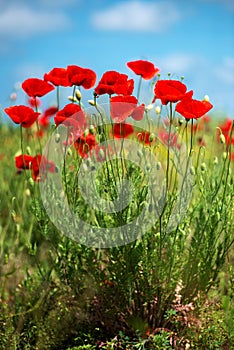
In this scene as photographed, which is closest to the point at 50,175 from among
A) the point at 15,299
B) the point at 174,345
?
the point at 15,299

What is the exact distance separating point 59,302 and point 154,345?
0.57 meters

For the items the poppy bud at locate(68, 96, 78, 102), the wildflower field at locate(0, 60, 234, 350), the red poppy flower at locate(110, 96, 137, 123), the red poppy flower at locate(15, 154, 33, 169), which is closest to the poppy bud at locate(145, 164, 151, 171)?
the wildflower field at locate(0, 60, 234, 350)

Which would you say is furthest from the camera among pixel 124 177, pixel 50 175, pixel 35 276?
pixel 35 276

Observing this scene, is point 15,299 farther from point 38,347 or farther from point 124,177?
point 124,177

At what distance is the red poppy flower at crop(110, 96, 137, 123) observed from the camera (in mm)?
2029

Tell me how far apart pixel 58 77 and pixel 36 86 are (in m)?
0.10

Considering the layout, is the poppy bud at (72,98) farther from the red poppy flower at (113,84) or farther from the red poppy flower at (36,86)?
the red poppy flower at (113,84)

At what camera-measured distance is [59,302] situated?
8.82 feet

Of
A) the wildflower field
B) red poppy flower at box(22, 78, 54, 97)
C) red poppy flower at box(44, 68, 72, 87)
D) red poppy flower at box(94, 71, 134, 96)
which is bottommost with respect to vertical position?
the wildflower field

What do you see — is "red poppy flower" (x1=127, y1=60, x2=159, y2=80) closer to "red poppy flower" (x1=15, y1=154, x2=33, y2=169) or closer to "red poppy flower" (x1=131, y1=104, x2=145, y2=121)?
"red poppy flower" (x1=131, y1=104, x2=145, y2=121)

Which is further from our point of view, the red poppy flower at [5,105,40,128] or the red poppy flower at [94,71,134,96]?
the red poppy flower at [5,105,40,128]

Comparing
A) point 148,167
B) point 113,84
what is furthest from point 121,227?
point 113,84

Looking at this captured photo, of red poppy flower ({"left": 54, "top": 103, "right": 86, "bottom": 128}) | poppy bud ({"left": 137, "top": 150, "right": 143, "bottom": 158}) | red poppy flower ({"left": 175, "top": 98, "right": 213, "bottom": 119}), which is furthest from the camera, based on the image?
poppy bud ({"left": 137, "top": 150, "right": 143, "bottom": 158})

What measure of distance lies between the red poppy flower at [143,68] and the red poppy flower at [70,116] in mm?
283
